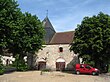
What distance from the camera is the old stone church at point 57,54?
4659 cm

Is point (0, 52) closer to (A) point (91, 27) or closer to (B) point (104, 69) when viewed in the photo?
(A) point (91, 27)

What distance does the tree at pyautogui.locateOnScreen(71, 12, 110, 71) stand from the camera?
35156 millimetres

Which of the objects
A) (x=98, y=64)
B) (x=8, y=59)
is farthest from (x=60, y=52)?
(x=8, y=59)

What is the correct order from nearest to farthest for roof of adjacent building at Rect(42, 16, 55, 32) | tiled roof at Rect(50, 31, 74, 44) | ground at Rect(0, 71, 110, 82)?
ground at Rect(0, 71, 110, 82) < tiled roof at Rect(50, 31, 74, 44) < roof of adjacent building at Rect(42, 16, 55, 32)

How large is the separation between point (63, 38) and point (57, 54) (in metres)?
4.15

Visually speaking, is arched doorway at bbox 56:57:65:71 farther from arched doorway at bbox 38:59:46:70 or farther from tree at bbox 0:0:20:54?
tree at bbox 0:0:20:54

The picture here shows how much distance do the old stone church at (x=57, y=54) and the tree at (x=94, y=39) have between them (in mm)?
9158

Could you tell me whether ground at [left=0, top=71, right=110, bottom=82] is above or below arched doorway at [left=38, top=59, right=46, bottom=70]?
below

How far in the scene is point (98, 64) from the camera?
125 feet

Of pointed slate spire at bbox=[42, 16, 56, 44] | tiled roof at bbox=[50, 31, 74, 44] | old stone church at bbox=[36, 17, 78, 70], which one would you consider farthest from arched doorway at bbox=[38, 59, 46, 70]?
tiled roof at bbox=[50, 31, 74, 44]

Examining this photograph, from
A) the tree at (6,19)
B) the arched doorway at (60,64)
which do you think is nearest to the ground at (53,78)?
the tree at (6,19)

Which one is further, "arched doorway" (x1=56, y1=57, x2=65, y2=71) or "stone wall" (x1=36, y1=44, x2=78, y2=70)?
"arched doorway" (x1=56, y1=57, x2=65, y2=71)

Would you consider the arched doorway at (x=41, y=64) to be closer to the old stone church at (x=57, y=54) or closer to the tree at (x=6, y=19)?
the old stone church at (x=57, y=54)

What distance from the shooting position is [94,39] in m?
35.4
